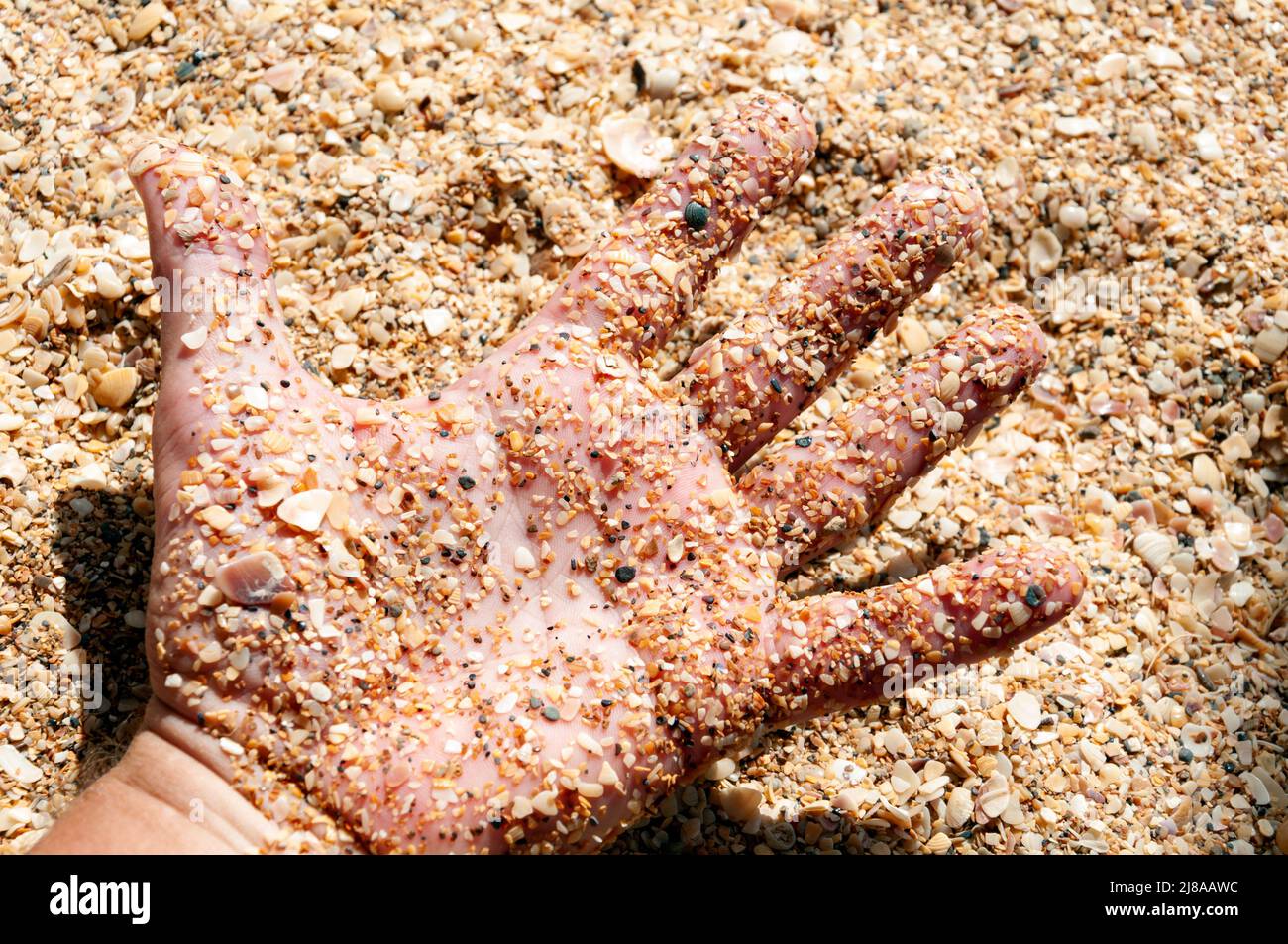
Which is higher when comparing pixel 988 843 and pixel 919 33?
pixel 919 33

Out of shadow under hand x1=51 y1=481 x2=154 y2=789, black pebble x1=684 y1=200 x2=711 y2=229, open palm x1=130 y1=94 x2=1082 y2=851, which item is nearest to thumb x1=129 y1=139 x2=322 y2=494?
open palm x1=130 y1=94 x2=1082 y2=851

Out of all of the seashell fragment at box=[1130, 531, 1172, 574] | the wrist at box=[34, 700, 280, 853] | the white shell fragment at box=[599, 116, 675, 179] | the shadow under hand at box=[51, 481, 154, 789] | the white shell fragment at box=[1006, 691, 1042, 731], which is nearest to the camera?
the wrist at box=[34, 700, 280, 853]

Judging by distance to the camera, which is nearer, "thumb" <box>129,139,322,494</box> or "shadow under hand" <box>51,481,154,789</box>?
"thumb" <box>129,139,322,494</box>

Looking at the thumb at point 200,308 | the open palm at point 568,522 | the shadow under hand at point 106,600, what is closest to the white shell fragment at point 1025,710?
the open palm at point 568,522

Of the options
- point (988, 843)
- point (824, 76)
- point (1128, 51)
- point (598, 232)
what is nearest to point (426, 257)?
point (598, 232)

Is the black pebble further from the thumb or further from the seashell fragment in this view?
the seashell fragment

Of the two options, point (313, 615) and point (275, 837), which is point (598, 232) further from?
point (275, 837)

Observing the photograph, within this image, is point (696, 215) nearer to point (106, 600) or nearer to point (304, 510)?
point (304, 510)
